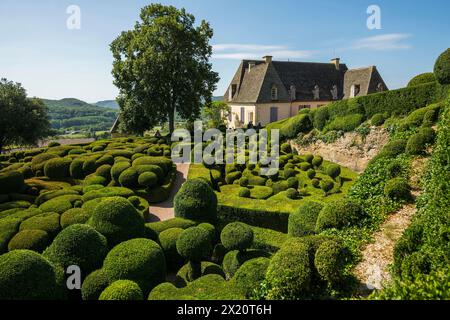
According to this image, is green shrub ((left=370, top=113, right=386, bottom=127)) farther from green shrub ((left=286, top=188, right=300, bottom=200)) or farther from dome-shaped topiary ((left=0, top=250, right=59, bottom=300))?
dome-shaped topiary ((left=0, top=250, right=59, bottom=300))

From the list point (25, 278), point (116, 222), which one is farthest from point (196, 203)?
point (25, 278)

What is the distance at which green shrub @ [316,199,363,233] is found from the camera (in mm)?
10312

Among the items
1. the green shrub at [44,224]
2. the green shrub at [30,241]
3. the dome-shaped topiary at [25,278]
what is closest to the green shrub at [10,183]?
the green shrub at [44,224]

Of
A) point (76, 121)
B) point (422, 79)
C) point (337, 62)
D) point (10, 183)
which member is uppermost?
point (337, 62)

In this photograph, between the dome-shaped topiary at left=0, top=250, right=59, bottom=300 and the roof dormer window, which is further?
the roof dormer window

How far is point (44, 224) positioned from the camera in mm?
13242

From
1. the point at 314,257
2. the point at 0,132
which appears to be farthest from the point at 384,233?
the point at 0,132

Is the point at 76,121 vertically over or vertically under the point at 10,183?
over

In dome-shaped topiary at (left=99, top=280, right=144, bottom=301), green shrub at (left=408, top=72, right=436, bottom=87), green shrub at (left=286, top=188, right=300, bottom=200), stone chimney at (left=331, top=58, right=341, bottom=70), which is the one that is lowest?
dome-shaped topiary at (left=99, top=280, right=144, bottom=301)

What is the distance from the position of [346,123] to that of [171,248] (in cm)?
1906

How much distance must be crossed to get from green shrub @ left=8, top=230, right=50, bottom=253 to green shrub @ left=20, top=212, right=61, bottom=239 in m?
0.39

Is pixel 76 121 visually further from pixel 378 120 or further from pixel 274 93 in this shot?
pixel 378 120

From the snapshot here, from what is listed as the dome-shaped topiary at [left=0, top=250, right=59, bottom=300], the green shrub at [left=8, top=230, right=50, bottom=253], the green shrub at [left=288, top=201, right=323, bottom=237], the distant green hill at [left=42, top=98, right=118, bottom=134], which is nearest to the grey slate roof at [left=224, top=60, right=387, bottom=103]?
the green shrub at [left=288, top=201, right=323, bottom=237]
